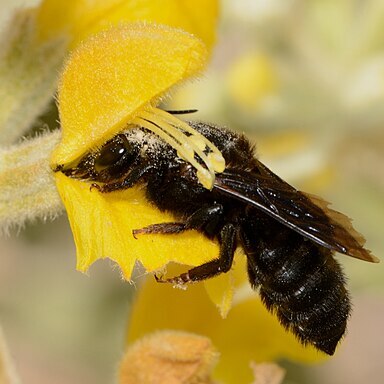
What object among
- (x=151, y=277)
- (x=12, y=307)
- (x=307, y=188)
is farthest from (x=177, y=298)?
(x=12, y=307)

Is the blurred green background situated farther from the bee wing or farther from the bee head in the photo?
the bee head

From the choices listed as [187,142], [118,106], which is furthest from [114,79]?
[187,142]


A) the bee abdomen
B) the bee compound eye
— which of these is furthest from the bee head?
the bee abdomen

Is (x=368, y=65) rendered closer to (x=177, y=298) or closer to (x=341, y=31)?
(x=341, y=31)

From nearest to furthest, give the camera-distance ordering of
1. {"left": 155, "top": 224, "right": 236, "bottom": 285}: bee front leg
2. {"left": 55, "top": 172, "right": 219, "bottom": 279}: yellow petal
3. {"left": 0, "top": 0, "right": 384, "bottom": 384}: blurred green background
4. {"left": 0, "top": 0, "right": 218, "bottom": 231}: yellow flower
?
{"left": 55, "top": 172, "right": 219, "bottom": 279}: yellow petal → {"left": 155, "top": 224, "right": 236, "bottom": 285}: bee front leg → {"left": 0, "top": 0, "right": 218, "bottom": 231}: yellow flower → {"left": 0, "top": 0, "right": 384, "bottom": 384}: blurred green background

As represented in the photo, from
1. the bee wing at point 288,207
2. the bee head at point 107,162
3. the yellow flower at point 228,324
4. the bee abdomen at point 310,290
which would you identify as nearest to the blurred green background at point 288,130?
the yellow flower at point 228,324

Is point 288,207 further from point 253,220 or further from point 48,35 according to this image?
point 48,35

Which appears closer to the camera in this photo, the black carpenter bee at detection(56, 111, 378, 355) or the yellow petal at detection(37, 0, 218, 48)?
the black carpenter bee at detection(56, 111, 378, 355)
